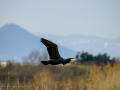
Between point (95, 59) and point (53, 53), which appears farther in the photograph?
point (95, 59)

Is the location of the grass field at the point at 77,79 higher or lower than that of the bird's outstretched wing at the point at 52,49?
lower

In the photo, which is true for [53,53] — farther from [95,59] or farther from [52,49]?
[95,59]

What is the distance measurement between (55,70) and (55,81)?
112cm

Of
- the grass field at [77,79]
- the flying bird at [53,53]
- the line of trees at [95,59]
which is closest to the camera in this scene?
the flying bird at [53,53]

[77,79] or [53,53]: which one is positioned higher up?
[53,53]

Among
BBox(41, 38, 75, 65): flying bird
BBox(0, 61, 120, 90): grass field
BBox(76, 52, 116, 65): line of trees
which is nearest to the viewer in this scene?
BBox(41, 38, 75, 65): flying bird

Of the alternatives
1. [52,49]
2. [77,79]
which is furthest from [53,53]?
[77,79]

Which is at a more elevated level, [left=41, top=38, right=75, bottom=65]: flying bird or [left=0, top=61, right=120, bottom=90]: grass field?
[left=41, top=38, right=75, bottom=65]: flying bird

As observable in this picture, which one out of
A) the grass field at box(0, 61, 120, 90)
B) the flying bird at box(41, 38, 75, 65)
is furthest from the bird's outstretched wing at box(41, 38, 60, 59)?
the grass field at box(0, 61, 120, 90)

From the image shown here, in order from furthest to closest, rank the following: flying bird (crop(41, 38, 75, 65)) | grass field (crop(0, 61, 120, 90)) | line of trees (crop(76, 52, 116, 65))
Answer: line of trees (crop(76, 52, 116, 65))
grass field (crop(0, 61, 120, 90))
flying bird (crop(41, 38, 75, 65))

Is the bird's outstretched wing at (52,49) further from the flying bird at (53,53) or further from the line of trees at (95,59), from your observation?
the line of trees at (95,59)

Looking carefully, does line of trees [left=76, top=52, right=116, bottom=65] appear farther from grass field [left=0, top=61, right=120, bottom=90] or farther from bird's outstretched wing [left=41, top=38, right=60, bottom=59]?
bird's outstretched wing [left=41, top=38, right=60, bottom=59]

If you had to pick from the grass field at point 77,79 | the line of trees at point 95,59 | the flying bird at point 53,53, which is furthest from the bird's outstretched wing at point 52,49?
the line of trees at point 95,59

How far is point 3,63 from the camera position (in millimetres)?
7621
